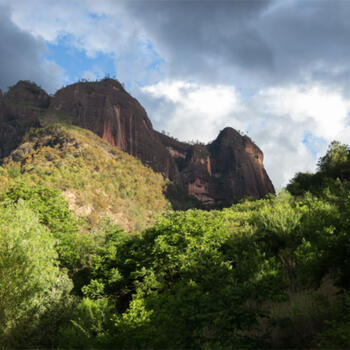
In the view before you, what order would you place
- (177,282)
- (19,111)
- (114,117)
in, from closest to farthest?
(177,282) < (19,111) < (114,117)

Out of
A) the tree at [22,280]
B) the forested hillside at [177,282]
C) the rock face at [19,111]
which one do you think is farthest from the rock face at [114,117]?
the tree at [22,280]

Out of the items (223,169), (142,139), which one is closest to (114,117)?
(142,139)

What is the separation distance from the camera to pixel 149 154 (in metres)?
150

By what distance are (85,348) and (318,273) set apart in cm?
1275

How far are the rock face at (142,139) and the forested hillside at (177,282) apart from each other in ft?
344

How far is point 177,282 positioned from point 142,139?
133319 millimetres

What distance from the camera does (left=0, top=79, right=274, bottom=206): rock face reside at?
422ft

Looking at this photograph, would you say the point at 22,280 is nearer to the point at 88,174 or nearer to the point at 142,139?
the point at 88,174

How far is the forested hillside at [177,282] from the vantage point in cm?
861

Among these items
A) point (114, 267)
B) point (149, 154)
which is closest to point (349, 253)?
point (114, 267)

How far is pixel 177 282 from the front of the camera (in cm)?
2177

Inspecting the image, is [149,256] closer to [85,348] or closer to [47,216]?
[85,348]

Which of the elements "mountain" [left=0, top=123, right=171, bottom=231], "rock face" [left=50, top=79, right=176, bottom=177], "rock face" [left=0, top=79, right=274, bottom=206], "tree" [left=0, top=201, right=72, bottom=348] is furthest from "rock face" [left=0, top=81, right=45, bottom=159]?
"tree" [left=0, top=201, right=72, bottom=348]

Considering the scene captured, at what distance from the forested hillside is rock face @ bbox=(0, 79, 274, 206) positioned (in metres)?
105
